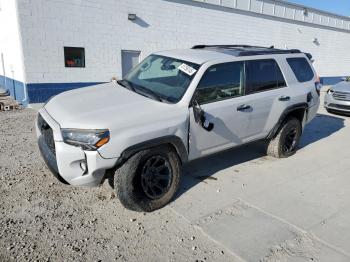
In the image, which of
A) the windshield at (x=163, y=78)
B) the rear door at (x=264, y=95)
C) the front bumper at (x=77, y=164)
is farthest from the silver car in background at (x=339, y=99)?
the front bumper at (x=77, y=164)

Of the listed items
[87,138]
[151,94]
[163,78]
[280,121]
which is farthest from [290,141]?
[87,138]

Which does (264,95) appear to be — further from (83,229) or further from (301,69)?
(83,229)

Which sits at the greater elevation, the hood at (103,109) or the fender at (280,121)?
the hood at (103,109)

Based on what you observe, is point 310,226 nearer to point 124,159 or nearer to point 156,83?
point 124,159

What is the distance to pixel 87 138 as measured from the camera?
9.93 ft

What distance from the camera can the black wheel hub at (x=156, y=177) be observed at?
3.45 m

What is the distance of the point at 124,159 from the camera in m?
3.20

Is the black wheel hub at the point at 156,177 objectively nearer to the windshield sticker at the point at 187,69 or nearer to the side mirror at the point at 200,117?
the side mirror at the point at 200,117

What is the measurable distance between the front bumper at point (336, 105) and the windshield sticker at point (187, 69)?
6903 millimetres

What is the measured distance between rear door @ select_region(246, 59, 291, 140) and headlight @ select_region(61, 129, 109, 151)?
7.39 ft

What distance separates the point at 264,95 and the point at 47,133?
3.13 meters

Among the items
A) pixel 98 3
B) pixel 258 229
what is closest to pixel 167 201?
pixel 258 229

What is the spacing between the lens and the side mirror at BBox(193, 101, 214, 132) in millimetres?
3658

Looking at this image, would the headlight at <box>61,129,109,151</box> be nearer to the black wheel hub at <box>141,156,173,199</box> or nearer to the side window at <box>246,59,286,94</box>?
the black wheel hub at <box>141,156,173,199</box>
